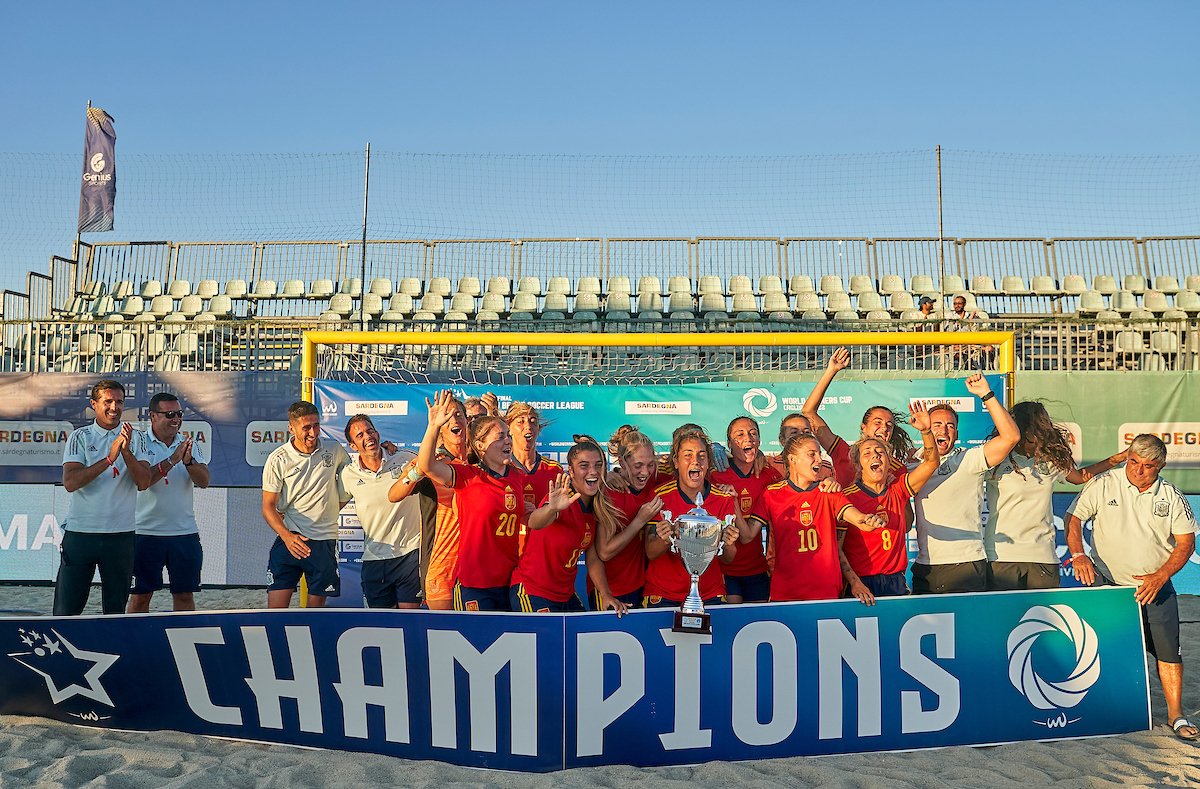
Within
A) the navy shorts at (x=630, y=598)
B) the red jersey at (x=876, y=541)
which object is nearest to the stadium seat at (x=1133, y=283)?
the red jersey at (x=876, y=541)

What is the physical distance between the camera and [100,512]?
5359mm

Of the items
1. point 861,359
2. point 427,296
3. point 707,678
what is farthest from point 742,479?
point 427,296

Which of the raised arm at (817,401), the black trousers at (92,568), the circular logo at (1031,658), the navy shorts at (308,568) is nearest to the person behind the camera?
the circular logo at (1031,658)

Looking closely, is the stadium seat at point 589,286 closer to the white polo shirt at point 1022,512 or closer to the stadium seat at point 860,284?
the stadium seat at point 860,284

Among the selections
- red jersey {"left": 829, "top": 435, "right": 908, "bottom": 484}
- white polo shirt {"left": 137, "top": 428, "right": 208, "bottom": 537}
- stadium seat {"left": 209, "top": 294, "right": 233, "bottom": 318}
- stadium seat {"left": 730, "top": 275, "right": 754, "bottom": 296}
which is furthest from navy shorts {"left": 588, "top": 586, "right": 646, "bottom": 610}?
stadium seat {"left": 209, "top": 294, "right": 233, "bottom": 318}

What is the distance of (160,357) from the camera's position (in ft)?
29.6

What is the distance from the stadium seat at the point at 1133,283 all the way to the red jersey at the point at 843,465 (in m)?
10.7

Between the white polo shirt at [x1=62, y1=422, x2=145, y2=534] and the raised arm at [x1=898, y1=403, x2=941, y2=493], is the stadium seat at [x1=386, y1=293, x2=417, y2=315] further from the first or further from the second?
the raised arm at [x1=898, y1=403, x2=941, y2=493]

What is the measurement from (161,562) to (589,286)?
8952 millimetres

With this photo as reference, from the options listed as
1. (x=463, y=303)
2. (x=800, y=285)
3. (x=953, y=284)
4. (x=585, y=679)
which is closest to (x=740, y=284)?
(x=800, y=285)

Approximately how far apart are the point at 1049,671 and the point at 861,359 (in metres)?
5.01

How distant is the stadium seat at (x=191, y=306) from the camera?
13.7 m

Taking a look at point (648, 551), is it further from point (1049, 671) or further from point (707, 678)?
point (1049, 671)

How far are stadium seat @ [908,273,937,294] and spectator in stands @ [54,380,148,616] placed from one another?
1205 centimetres
